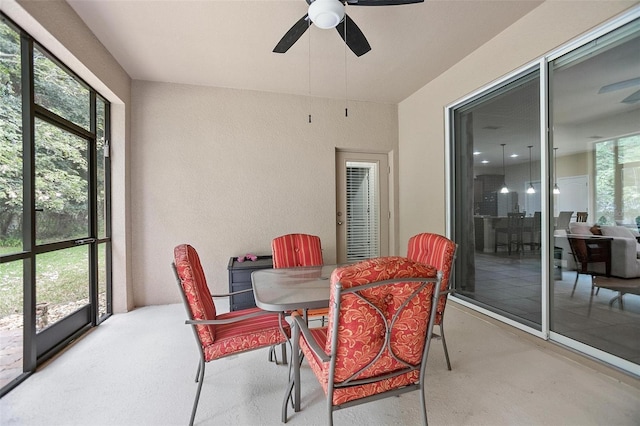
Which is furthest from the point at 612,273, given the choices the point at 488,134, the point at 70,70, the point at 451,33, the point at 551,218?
the point at 70,70

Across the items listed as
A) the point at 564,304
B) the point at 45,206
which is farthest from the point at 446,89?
the point at 45,206

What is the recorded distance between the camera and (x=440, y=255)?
2.00m

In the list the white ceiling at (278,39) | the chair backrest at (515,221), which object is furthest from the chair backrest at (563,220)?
the white ceiling at (278,39)

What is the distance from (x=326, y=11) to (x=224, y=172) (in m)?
2.52

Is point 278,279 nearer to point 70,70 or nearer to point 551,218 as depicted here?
point 551,218

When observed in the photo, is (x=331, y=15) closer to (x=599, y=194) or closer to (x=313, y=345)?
(x=313, y=345)

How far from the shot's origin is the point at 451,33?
8.67 feet

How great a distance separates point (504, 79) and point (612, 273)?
198 centimetres

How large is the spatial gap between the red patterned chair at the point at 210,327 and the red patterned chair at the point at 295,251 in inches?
29.8

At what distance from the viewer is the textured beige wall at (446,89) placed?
2134 millimetres

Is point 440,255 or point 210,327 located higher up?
point 440,255

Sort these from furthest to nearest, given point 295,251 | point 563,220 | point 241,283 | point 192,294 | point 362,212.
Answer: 1. point 362,212
2. point 241,283
3. point 295,251
4. point 563,220
5. point 192,294

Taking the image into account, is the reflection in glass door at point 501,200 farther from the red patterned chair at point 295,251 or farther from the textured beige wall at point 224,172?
the red patterned chair at point 295,251

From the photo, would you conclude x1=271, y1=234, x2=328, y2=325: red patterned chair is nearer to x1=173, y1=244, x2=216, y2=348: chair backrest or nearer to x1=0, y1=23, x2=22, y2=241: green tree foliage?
x1=173, y1=244, x2=216, y2=348: chair backrest
